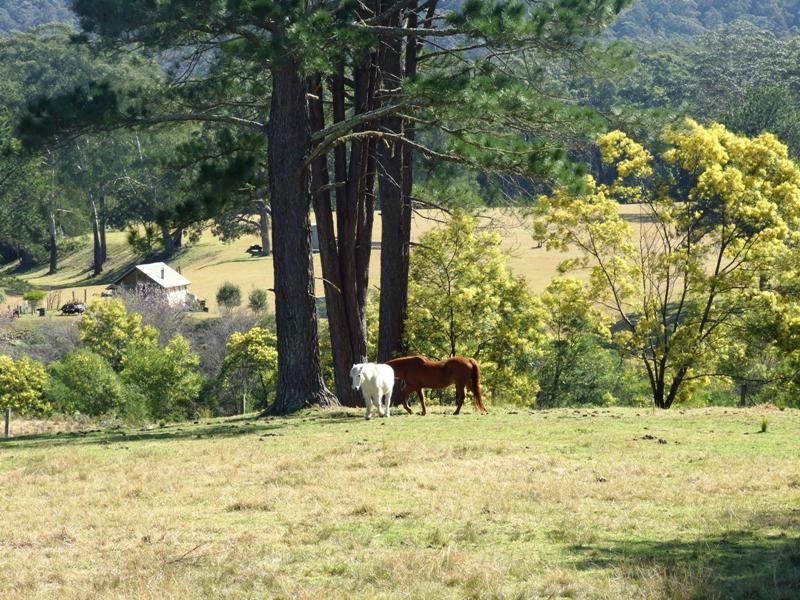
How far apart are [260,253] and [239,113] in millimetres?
69989

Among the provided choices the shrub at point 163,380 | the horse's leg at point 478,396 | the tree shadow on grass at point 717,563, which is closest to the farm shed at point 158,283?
the shrub at point 163,380

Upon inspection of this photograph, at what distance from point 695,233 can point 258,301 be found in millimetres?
41543

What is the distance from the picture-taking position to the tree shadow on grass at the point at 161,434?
17500 millimetres

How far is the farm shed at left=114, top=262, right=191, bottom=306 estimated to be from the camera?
70938 mm

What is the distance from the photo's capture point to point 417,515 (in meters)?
9.90

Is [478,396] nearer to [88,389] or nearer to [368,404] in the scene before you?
[368,404]

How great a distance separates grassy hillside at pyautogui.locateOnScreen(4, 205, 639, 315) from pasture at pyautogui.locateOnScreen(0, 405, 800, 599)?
5562 cm

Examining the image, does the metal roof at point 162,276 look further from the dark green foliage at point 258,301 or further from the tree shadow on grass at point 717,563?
the tree shadow on grass at point 717,563

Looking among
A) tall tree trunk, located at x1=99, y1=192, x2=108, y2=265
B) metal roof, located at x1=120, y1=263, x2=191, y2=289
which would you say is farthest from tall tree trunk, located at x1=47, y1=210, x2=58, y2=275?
metal roof, located at x1=120, y1=263, x2=191, y2=289

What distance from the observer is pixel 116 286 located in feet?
241

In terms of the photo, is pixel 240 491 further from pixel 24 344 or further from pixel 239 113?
pixel 24 344

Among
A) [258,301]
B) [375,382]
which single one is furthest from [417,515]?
[258,301]

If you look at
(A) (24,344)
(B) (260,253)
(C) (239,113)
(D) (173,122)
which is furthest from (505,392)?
(B) (260,253)

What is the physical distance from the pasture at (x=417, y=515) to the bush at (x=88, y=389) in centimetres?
2816
